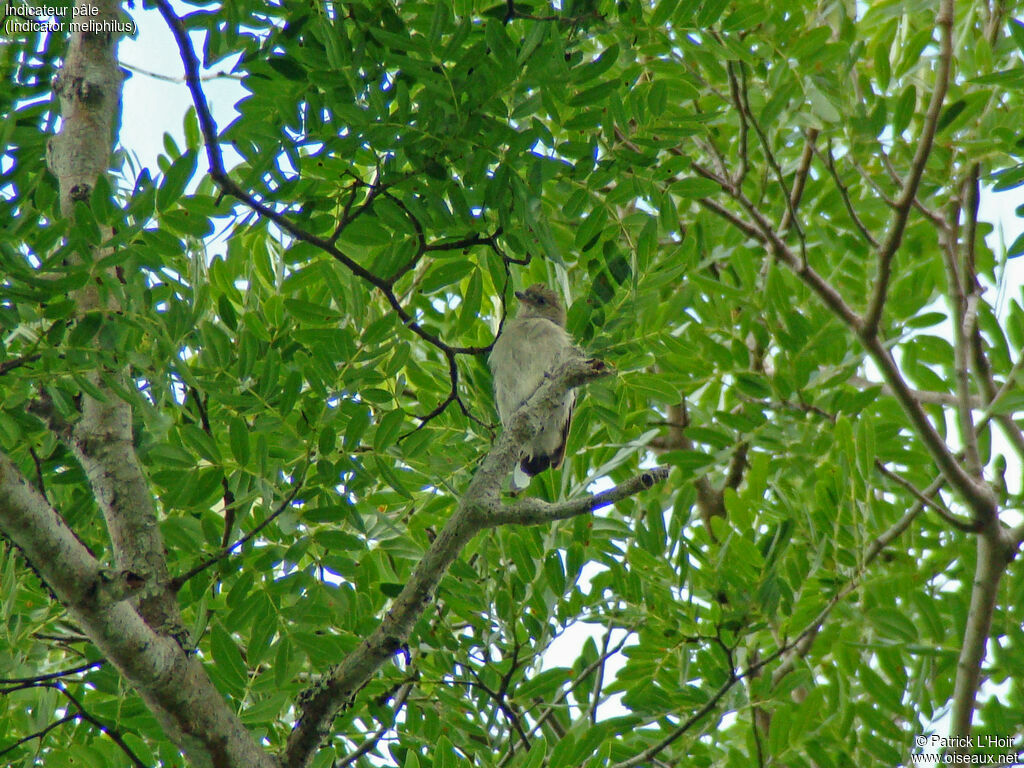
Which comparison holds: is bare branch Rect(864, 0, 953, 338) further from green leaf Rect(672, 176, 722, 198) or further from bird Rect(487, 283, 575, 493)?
bird Rect(487, 283, 575, 493)

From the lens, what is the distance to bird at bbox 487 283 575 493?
5.74 metres

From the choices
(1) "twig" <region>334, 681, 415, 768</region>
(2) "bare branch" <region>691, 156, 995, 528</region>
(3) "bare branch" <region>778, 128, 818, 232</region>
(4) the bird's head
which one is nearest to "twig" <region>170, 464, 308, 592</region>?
(1) "twig" <region>334, 681, 415, 768</region>

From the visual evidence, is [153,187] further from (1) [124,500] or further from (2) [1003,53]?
(2) [1003,53]

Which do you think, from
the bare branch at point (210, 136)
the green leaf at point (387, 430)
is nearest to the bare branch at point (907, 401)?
the green leaf at point (387, 430)

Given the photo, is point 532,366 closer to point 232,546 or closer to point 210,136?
point 232,546

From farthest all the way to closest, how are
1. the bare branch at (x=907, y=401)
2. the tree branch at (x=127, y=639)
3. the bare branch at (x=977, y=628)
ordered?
1. the bare branch at (x=907, y=401)
2. the bare branch at (x=977, y=628)
3. the tree branch at (x=127, y=639)

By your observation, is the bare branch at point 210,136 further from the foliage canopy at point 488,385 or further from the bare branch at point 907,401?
the bare branch at point 907,401

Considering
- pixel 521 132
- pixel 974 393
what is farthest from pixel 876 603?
pixel 521 132

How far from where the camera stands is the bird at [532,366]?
5.74m

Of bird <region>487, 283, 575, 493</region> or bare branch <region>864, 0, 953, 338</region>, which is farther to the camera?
bird <region>487, 283, 575, 493</region>

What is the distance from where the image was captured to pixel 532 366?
577 centimetres

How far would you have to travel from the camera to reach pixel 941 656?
143 inches

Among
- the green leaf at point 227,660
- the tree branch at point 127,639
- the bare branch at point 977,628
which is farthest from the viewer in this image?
the bare branch at point 977,628

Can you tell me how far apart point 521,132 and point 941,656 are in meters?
2.58
